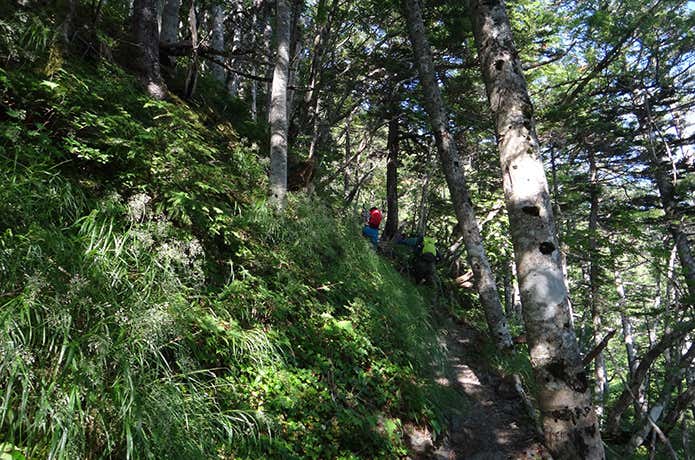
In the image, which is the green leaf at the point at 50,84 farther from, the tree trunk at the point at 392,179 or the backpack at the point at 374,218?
the tree trunk at the point at 392,179

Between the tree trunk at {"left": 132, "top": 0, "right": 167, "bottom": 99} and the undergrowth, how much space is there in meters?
0.85

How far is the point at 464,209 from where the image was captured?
6695 millimetres

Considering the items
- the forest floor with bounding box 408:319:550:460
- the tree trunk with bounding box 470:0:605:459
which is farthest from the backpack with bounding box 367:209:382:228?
the tree trunk with bounding box 470:0:605:459

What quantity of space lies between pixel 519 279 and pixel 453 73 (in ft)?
39.6

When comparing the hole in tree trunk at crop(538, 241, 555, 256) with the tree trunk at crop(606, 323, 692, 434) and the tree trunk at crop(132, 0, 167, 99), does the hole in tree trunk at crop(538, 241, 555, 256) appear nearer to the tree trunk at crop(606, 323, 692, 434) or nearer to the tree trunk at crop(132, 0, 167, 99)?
the tree trunk at crop(606, 323, 692, 434)

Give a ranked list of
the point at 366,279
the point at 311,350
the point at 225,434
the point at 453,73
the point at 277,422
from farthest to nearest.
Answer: the point at 453,73 < the point at 366,279 < the point at 311,350 < the point at 277,422 < the point at 225,434

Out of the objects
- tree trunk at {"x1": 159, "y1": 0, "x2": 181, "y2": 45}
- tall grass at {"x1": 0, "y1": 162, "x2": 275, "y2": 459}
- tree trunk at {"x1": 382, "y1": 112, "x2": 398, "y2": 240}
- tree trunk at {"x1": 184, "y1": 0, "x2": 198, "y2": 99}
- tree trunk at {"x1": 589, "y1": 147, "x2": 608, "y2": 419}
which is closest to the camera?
tall grass at {"x1": 0, "y1": 162, "x2": 275, "y2": 459}

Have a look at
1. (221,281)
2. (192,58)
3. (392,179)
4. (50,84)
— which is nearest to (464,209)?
(221,281)

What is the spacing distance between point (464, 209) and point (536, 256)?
4087 mm

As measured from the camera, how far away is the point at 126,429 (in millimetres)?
1688

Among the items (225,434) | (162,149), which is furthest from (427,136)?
(225,434)

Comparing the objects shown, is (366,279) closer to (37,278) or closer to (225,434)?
(225,434)

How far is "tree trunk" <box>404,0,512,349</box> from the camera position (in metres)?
6.61

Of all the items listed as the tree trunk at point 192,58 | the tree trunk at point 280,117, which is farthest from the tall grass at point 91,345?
the tree trunk at point 192,58
